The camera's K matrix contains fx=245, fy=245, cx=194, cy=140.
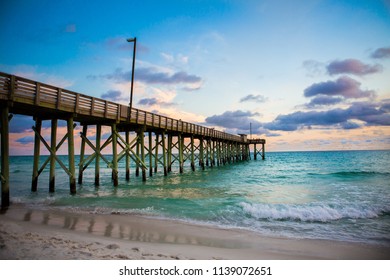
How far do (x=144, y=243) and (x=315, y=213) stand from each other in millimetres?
6487

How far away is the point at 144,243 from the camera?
211 inches

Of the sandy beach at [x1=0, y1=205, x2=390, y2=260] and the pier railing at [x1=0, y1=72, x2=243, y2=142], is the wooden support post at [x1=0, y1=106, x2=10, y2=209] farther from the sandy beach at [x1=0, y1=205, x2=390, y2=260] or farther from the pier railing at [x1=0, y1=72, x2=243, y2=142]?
the sandy beach at [x1=0, y1=205, x2=390, y2=260]

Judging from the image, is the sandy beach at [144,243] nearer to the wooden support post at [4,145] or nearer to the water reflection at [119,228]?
the water reflection at [119,228]

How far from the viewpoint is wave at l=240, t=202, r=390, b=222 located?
8617mm

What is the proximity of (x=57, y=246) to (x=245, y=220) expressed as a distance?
5.74m

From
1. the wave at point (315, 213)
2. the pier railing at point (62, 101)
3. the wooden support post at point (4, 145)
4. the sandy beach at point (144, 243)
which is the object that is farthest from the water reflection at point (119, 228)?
the pier railing at point (62, 101)

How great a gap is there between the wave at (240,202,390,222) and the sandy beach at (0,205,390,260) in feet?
7.97

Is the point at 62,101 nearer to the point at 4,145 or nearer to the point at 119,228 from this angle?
the point at 4,145

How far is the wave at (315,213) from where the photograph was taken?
8617mm

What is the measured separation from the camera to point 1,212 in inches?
334

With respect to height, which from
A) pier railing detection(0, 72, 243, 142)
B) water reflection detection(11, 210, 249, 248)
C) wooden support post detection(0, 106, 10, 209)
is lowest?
water reflection detection(11, 210, 249, 248)

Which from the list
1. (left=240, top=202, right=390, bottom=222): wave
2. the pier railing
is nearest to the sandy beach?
(left=240, top=202, right=390, bottom=222): wave
